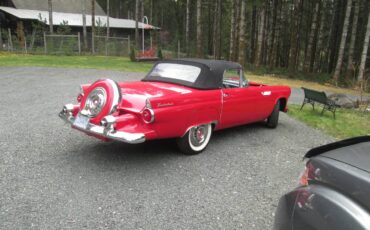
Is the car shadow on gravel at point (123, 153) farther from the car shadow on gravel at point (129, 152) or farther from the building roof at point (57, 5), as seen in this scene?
the building roof at point (57, 5)

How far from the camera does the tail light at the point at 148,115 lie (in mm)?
4535

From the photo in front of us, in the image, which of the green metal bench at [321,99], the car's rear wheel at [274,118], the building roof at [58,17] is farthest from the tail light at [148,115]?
the building roof at [58,17]

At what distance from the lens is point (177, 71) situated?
611 cm

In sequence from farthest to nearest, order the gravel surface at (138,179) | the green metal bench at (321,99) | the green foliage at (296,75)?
1. the green foliage at (296,75)
2. the green metal bench at (321,99)
3. the gravel surface at (138,179)

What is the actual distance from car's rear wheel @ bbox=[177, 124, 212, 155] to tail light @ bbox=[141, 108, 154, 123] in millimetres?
868

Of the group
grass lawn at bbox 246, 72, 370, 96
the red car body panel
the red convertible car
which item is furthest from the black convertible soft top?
grass lawn at bbox 246, 72, 370, 96

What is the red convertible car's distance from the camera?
459cm

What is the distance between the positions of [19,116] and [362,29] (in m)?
27.4

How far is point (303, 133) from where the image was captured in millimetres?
7539

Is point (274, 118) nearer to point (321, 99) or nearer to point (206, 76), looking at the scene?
point (206, 76)

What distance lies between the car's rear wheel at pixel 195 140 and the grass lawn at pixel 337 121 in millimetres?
3550

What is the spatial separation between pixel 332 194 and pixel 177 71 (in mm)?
4359

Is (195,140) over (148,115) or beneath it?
beneath

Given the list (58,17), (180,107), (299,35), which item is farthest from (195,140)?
(58,17)
